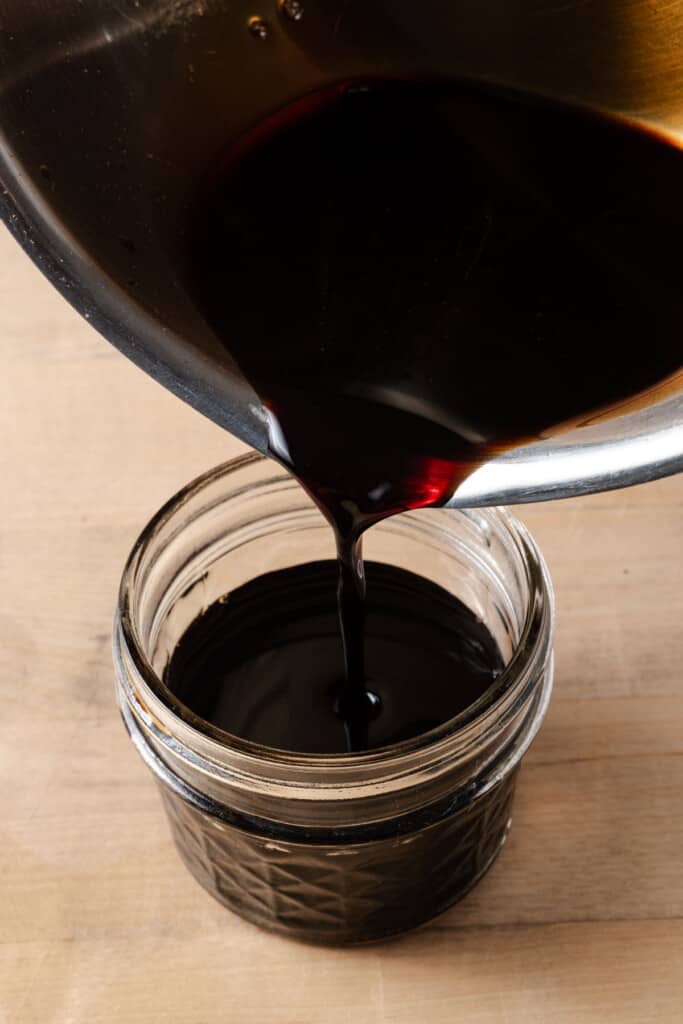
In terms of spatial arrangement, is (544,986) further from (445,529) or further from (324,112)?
(324,112)

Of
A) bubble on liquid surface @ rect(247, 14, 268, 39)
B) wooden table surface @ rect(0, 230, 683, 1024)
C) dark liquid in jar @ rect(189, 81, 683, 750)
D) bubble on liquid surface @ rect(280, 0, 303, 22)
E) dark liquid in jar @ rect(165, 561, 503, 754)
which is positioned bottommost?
wooden table surface @ rect(0, 230, 683, 1024)

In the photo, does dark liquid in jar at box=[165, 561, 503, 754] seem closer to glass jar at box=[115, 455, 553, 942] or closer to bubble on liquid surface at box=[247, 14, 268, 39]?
→ glass jar at box=[115, 455, 553, 942]

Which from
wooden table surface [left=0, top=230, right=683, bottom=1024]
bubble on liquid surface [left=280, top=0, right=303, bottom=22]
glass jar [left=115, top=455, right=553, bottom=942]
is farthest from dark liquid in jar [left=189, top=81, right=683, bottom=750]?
wooden table surface [left=0, top=230, right=683, bottom=1024]

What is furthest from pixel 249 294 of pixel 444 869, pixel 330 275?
pixel 444 869

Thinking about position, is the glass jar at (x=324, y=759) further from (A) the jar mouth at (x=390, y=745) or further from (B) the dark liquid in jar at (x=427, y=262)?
(B) the dark liquid in jar at (x=427, y=262)

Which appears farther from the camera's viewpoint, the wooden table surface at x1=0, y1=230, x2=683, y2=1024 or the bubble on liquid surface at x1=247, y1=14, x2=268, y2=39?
the wooden table surface at x1=0, y1=230, x2=683, y2=1024

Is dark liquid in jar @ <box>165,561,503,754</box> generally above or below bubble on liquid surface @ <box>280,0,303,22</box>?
below

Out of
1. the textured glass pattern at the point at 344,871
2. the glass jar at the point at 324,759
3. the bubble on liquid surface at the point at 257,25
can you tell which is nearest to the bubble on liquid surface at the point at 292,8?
the bubble on liquid surface at the point at 257,25

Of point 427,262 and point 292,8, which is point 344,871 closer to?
point 427,262

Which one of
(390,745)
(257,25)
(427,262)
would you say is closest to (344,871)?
(390,745)
